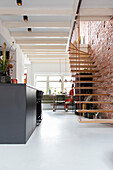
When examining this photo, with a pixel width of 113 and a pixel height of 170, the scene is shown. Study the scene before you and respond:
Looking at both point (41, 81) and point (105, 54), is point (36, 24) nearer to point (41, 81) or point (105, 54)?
point (105, 54)

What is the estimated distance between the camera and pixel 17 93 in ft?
9.22

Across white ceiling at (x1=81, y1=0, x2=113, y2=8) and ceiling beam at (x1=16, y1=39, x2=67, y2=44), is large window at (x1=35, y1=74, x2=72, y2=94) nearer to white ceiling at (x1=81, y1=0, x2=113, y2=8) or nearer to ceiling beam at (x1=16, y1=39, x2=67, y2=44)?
ceiling beam at (x1=16, y1=39, x2=67, y2=44)

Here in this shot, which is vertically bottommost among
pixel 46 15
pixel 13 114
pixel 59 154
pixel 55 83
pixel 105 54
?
pixel 59 154

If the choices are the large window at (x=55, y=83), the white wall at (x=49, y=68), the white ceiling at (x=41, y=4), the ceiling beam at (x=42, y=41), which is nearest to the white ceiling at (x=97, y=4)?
the white ceiling at (x=41, y=4)

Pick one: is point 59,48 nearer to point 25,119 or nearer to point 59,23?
point 59,23

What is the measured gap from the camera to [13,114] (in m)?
2.79

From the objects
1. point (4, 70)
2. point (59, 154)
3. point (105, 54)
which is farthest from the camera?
point (105, 54)

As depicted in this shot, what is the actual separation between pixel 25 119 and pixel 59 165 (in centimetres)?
107

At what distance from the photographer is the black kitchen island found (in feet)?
9.05

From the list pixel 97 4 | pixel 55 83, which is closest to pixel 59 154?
pixel 97 4

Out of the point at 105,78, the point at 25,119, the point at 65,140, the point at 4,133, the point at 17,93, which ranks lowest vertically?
the point at 65,140

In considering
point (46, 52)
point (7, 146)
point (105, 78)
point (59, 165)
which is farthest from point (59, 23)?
point (59, 165)

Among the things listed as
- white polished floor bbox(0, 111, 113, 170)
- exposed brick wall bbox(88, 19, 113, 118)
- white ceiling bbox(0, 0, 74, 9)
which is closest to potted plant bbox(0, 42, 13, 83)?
white polished floor bbox(0, 111, 113, 170)

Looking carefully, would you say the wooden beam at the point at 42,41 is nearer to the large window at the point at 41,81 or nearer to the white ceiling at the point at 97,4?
the white ceiling at the point at 97,4
